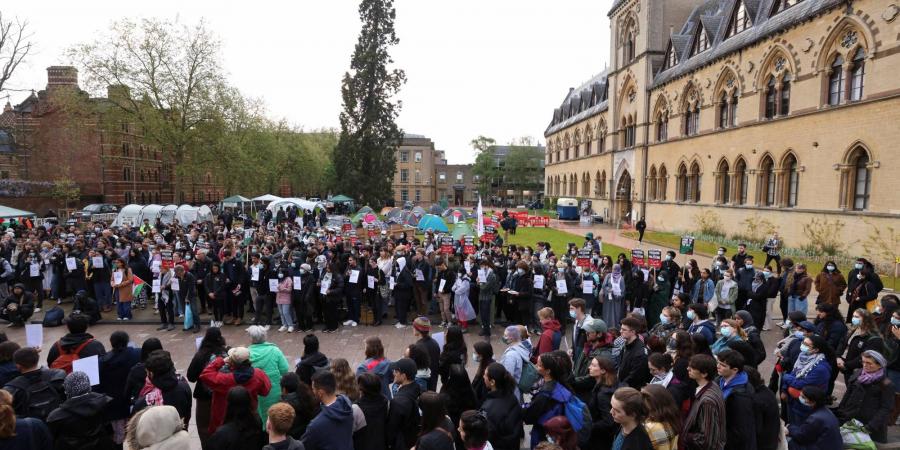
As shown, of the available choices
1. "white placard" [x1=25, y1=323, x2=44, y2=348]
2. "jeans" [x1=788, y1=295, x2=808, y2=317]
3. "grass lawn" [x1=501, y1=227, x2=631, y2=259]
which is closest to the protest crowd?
"white placard" [x1=25, y1=323, x2=44, y2=348]

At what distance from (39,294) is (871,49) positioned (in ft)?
101

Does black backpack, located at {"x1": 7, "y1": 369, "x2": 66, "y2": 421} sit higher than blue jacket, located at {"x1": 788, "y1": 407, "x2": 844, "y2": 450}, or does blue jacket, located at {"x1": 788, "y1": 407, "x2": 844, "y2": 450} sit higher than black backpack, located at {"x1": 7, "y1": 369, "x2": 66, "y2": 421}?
black backpack, located at {"x1": 7, "y1": 369, "x2": 66, "y2": 421}

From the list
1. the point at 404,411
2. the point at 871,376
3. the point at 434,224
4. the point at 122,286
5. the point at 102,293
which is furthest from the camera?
the point at 434,224

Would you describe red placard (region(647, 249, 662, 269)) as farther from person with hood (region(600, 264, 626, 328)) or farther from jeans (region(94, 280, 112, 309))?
jeans (region(94, 280, 112, 309))

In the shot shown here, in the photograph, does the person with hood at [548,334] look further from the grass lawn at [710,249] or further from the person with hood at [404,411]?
the grass lawn at [710,249]

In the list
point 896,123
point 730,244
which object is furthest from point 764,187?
point 896,123

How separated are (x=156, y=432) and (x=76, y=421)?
126cm

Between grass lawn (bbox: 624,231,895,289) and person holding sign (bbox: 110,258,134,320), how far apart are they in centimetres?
2323

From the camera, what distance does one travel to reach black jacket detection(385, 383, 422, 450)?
4.69 metres

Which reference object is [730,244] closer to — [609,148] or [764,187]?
[764,187]

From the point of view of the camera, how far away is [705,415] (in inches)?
170

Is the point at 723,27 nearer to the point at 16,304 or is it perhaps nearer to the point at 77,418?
the point at 77,418

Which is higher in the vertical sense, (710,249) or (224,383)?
(224,383)

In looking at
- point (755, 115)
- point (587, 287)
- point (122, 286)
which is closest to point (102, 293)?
point (122, 286)
